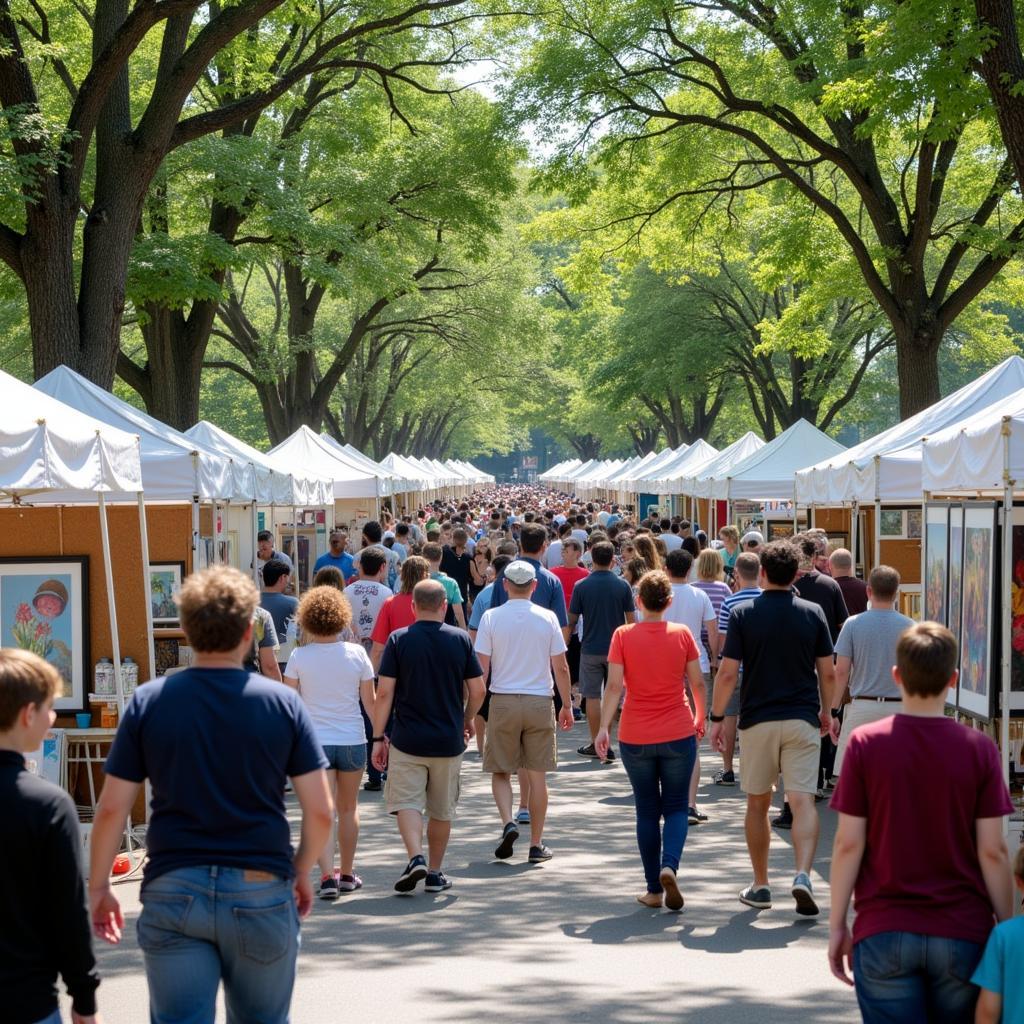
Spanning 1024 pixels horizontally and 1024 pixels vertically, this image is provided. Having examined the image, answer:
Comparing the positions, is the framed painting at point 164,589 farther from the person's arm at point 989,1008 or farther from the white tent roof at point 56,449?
the person's arm at point 989,1008

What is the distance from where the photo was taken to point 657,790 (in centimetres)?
→ 822

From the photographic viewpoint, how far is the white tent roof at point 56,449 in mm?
7445

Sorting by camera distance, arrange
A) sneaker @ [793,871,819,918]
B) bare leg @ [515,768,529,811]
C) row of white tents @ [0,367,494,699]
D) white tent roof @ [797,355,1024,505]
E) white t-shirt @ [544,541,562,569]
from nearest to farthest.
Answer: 1. row of white tents @ [0,367,494,699]
2. sneaker @ [793,871,819,918]
3. bare leg @ [515,768,529,811]
4. white tent roof @ [797,355,1024,505]
5. white t-shirt @ [544,541,562,569]

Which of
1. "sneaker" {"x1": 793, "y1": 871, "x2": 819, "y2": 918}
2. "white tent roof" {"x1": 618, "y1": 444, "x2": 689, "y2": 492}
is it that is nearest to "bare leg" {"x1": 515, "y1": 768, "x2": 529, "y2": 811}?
"sneaker" {"x1": 793, "y1": 871, "x2": 819, "y2": 918}

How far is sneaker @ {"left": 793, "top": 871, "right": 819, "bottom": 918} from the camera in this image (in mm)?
7793

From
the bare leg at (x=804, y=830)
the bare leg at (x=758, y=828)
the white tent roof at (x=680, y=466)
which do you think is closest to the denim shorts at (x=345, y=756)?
the bare leg at (x=758, y=828)

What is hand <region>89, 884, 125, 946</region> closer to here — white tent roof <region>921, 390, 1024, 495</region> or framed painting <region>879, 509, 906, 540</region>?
white tent roof <region>921, 390, 1024, 495</region>

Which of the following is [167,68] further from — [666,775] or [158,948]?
[158,948]

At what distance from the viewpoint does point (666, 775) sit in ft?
26.8

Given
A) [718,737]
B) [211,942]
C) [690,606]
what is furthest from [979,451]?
[211,942]

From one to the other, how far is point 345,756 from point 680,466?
26.2 metres

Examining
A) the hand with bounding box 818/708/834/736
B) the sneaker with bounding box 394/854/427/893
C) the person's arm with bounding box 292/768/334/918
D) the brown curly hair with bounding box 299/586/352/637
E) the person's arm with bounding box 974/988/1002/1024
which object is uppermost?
the brown curly hair with bounding box 299/586/352/637

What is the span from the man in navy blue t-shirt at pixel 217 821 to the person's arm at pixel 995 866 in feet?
5.99

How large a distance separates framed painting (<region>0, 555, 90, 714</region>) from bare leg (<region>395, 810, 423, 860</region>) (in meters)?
2.95
